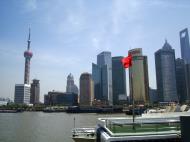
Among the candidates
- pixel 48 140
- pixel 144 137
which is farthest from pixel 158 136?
pixel 48 140

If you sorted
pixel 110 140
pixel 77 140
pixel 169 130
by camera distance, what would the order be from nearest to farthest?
pixel 110 140 → pixel 169 130 → pixel 77 140

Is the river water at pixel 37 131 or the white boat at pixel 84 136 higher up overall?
the white boat at pixel 84 136

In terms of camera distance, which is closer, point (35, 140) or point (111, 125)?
point (111, 125)

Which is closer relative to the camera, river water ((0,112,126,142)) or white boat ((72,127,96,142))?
white boat ((72,127,96,142))

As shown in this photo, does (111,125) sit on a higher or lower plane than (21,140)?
higher

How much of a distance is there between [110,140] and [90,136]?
19824 mm

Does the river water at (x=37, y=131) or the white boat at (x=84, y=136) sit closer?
the white boat at (x=84, y=136)

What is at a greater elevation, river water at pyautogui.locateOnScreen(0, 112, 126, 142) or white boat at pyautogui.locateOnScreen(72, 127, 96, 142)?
white boat at pyautogui.locateOnScreen(72, 127, 96, 142)

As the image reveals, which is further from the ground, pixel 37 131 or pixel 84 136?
pixel 84 136

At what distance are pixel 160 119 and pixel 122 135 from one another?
817 cm

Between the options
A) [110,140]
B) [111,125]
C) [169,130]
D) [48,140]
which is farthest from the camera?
[48,140]

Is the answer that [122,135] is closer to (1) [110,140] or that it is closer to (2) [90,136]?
(1) [110,140]

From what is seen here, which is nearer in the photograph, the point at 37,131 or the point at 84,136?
the point at 84,136

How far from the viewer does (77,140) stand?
37938mm
